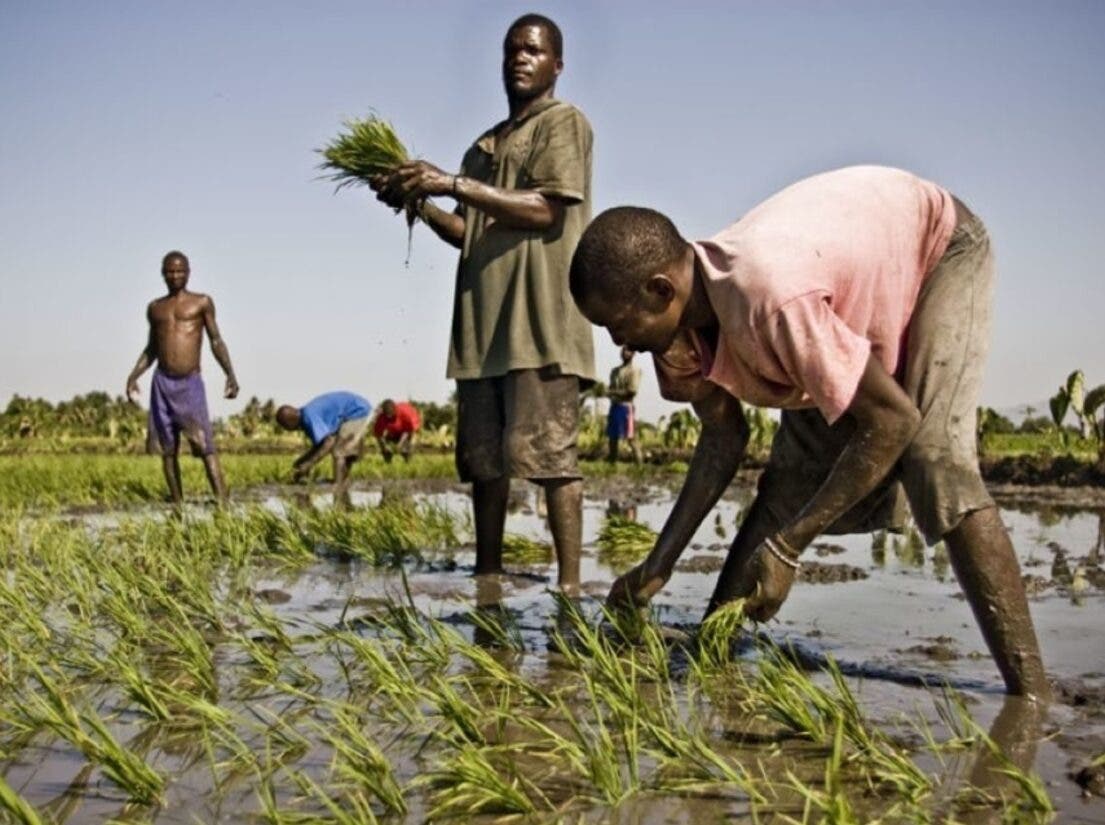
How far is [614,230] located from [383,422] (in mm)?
13808

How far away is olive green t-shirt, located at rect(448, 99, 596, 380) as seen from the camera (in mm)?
4770

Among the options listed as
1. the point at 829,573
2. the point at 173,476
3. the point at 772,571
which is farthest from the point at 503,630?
the point at 173,476

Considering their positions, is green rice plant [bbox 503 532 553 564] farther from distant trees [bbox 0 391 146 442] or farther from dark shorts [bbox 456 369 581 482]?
distant trees [bbox 0 391 146 442]

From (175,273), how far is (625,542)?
4521 mm

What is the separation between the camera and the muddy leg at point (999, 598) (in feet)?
9.48

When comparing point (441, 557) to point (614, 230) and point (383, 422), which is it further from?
point (383, 422)

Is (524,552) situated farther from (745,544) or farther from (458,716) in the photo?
(458,716)

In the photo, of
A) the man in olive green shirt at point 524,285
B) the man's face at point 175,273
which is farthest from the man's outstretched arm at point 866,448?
the man's face at point 175,273

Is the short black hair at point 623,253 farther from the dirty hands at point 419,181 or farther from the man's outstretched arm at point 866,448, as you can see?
the dirty hands at point 419,181

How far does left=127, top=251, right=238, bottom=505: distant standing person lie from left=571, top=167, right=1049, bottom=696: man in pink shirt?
6.51 meters

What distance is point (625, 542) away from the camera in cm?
636

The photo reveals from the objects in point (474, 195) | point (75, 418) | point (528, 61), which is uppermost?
point (528, 61)

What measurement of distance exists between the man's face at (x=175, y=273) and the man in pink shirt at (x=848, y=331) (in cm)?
677

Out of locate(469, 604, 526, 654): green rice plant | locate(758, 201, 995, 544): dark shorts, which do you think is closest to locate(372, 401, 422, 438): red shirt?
locate(469, 604, 526, 654): green rice plant
